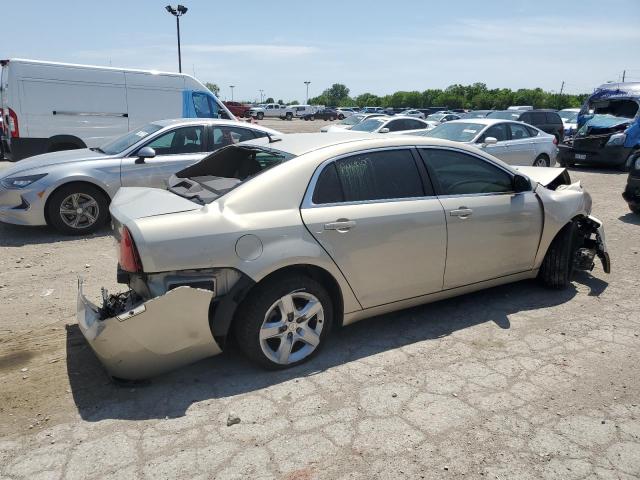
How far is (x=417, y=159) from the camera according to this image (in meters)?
3.95

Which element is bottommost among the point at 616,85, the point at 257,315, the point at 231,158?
the point at 257,315

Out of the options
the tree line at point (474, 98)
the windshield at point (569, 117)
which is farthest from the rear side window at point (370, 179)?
the tree line at point (474, 98)

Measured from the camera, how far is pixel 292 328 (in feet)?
11.0

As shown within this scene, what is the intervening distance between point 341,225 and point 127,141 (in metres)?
4.85

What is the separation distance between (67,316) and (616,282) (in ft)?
17.2

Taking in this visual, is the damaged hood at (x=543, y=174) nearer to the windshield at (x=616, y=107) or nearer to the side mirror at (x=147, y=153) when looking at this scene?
the side mirror at (x=147, y=153)

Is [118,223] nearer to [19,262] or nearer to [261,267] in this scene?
[261,267]

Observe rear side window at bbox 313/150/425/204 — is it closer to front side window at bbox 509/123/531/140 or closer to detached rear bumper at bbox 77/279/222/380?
detached rear bumper at bbox 77/279/222/380

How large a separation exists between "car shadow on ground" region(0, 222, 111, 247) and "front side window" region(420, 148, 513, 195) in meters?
4.76

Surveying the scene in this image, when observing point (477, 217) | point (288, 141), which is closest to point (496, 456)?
A: point (477, 217)

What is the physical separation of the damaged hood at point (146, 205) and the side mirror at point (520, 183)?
107 inches

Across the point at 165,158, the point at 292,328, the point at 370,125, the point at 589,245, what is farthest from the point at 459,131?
the point at 292,328

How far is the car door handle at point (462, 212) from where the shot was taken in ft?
12.9

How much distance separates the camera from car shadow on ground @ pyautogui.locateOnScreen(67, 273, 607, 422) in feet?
9.93
